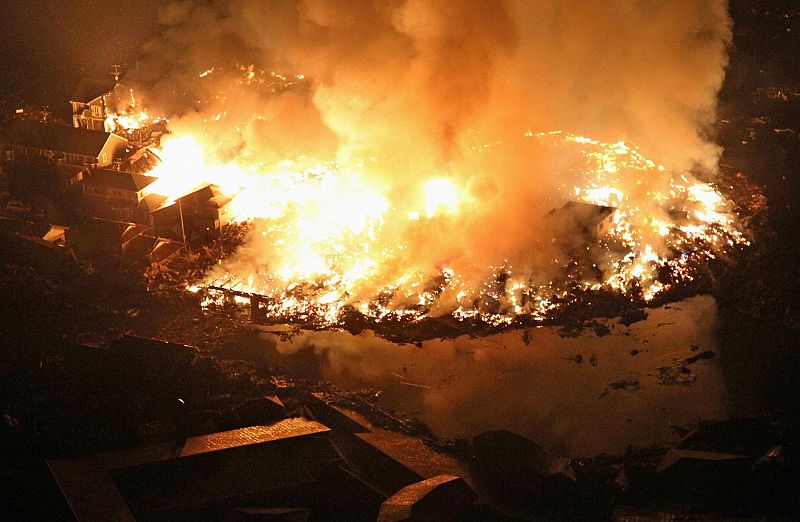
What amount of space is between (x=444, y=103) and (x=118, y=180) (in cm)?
783

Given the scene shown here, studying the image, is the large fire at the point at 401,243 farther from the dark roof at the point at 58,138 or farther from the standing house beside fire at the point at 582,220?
the dark roof at the point at 58,138

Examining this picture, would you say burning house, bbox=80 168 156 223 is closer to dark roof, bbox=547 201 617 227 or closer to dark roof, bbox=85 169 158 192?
dark roof, bbox=85 169 158 192

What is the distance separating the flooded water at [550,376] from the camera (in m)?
13.8

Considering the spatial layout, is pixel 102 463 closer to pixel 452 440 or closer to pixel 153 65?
pixel 452 440

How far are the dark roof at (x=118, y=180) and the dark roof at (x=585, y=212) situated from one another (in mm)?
9464

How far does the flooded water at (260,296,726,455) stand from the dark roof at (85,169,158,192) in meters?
5.98

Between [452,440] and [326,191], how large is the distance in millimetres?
8850

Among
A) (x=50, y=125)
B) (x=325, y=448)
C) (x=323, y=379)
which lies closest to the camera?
(x=325, y=448)

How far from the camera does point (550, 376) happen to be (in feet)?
49.2

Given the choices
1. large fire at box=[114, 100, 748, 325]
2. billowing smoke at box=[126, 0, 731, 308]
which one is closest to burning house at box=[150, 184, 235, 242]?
large fire at box=[114, 100, 748, 325]

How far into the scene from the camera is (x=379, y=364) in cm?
1557

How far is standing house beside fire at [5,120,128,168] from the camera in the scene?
21.4 m

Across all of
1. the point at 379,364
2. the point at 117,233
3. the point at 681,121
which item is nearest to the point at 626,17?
the point at 681,121

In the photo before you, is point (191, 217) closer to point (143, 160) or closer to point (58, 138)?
point (143, 160)
